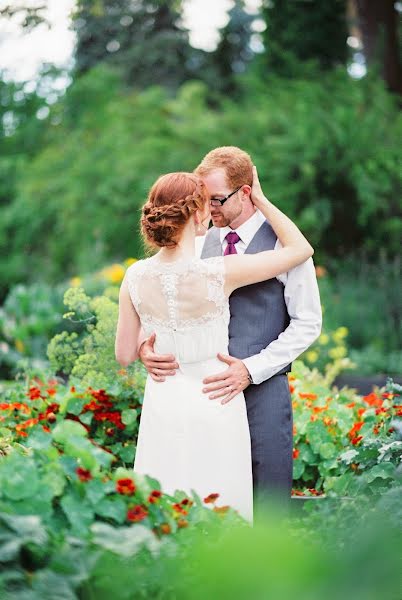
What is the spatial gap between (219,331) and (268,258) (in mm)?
323

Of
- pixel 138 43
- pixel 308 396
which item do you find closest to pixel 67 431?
pixel 308 396

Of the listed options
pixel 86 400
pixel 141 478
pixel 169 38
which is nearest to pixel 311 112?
pixel 86 400

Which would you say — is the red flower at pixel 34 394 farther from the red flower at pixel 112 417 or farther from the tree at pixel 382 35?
the tree at pixel 382 35

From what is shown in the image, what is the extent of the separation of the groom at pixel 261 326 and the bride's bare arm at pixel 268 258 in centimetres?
11

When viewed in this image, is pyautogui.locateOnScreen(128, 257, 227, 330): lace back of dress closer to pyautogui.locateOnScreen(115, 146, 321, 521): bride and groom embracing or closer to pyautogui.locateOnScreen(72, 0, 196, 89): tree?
pyautogui.locateOnScreen(115, 146, 321, 521): bride and groom embracing

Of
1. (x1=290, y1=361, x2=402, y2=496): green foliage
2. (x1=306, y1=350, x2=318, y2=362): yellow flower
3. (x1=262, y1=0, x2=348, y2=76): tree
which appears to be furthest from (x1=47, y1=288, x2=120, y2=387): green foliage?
(x1=262, y1=0, x2=348, y2=76): tree

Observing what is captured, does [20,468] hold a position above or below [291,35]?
below

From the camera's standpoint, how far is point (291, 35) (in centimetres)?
1809

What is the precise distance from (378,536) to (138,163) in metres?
12.8

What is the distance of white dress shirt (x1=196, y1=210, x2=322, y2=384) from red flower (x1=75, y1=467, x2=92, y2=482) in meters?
1.00

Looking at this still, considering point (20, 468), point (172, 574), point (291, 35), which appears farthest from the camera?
point (291, 35)

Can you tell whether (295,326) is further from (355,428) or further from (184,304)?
(355,428)

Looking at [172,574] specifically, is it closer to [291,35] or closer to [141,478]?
[141,478]

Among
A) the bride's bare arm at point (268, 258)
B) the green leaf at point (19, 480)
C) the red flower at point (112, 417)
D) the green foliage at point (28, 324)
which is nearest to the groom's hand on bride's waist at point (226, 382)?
the bride's bare arm at point (268, 258)
